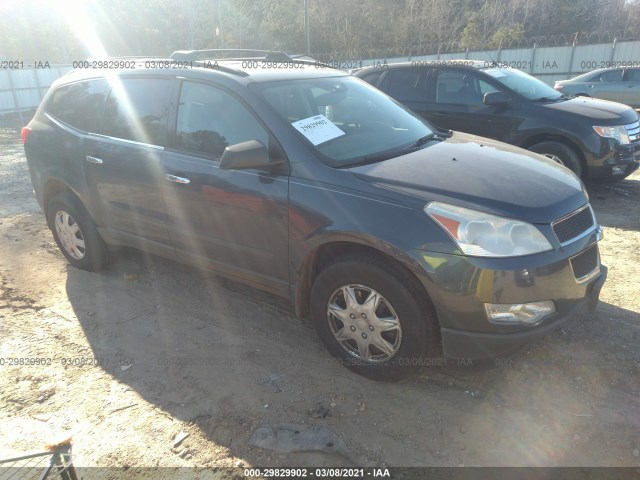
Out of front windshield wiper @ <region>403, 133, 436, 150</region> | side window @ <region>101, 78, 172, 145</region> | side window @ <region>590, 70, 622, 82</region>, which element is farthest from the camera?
side window @ <region>590, 70, 622, 82</region>

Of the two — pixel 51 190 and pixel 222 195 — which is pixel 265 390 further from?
pixel 51 190

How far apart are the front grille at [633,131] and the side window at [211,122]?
5337 mm

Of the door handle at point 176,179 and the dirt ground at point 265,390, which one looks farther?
the door handle at point 176,179

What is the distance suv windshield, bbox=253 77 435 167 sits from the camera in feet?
9.82

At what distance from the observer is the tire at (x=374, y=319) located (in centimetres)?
254

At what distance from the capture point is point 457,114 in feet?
22.1

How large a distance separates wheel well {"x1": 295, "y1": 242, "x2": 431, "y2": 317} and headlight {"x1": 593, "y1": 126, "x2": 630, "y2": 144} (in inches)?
187

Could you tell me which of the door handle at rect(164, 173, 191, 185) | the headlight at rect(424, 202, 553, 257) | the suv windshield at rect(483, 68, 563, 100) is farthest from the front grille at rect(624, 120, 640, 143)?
the door handle at rect(164, 173, 191, 185)

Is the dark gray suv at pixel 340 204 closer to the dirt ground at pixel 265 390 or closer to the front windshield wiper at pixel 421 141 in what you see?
the front windshield wiper at pixel 421 141

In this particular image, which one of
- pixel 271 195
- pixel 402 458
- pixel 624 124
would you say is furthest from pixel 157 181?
pixel 624 124

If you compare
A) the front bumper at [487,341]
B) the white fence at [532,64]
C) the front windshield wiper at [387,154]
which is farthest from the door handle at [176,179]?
the white fence at [532,64]

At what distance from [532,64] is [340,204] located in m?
24.0

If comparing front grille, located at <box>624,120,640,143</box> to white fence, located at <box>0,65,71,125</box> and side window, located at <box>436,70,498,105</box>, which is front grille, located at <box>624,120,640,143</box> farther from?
white fence, located at <box>0,65,71,125</box>

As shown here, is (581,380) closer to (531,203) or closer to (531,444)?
(531,444)
